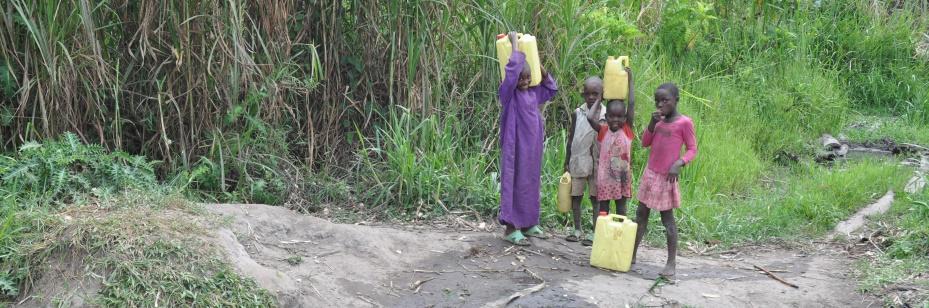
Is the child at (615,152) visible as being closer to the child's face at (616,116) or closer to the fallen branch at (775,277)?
the child's face at (616,116)

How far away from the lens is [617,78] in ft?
16.8

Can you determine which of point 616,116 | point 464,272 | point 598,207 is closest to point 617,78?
point 616,116

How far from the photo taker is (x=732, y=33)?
9.00 m

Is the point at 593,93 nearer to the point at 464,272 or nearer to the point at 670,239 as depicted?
the point at 670,239

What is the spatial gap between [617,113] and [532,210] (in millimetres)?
726

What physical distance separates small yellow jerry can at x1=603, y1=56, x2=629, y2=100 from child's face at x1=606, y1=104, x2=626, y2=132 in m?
0.08

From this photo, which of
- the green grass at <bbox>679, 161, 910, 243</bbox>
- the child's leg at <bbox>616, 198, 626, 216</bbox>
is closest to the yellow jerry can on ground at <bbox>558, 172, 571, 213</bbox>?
the child's leg at <bbox>616, 198, 626, 216</bbox>

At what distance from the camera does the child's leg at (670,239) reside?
16.4 feet

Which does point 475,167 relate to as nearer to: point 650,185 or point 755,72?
point 650,185

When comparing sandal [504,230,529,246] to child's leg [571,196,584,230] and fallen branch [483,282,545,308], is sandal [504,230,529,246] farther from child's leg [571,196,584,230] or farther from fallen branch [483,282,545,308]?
fallen branch [483,282,545,308]

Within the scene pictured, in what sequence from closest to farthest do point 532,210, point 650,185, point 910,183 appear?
point 650,185, point 532,210, point 910,183

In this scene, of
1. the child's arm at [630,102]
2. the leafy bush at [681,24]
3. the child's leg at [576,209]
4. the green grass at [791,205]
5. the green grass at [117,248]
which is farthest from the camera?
the leafy bush at [681,24]

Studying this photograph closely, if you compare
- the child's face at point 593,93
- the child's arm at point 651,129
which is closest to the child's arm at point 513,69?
the child's face at point 593,93

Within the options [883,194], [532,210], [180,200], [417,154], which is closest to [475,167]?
[417,154]
